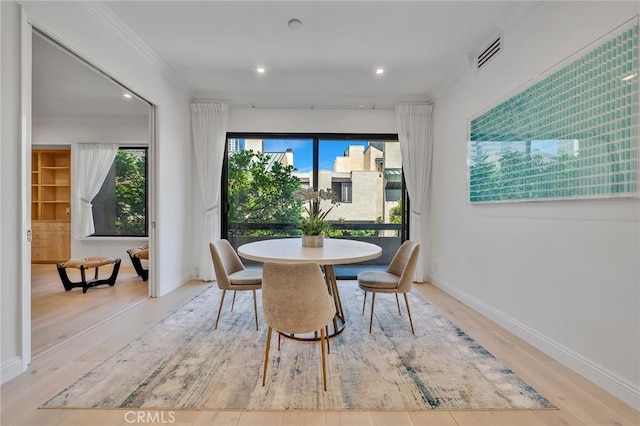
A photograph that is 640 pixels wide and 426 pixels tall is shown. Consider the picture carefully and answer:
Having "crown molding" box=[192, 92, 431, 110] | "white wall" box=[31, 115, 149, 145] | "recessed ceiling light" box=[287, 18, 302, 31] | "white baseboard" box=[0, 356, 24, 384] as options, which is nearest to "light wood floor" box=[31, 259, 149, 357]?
"white baseboard" box=[0, 356, 24, 384]

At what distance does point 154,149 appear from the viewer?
130 inches

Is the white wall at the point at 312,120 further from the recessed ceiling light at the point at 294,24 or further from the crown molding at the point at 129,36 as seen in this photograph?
the recessed ceiling light at the point at 294,24

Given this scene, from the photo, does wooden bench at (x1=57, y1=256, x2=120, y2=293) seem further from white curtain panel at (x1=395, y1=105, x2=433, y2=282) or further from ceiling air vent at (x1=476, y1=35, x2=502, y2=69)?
ceiling air vent at (x1=476, y1=35, x2=502, y2=69)

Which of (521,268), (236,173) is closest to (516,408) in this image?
(521,268)

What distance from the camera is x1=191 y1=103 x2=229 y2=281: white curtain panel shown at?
4.09 m

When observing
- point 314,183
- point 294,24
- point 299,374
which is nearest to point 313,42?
point 294,24

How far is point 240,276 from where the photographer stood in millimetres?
2566

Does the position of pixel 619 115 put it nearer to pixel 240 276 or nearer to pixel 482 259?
pixel 482 259

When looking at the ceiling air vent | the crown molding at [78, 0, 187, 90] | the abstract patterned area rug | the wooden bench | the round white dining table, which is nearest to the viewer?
the abstract patterned area rug

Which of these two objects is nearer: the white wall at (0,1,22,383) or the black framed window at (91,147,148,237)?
the white wall at (0,1,22,383)

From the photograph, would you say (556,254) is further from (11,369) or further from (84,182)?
(84,182)

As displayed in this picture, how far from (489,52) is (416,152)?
5.24 feet

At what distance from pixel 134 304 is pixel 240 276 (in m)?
1.51

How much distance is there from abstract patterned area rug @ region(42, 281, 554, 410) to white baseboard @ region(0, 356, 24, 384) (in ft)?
1.37
